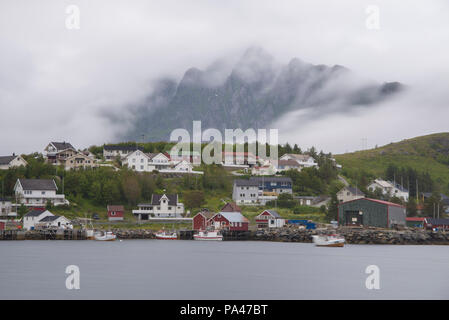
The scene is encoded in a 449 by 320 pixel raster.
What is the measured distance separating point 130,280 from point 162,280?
6.57 ft

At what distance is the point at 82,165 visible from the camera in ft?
351

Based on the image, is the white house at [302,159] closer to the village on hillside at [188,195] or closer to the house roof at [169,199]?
the village on hillside at [188,195]

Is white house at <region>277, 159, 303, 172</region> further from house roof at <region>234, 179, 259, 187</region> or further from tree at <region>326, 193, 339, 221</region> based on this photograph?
tree at <region>326, 193, 339, 221</region>

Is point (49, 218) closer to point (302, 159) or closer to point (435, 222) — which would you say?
point (435, 222)

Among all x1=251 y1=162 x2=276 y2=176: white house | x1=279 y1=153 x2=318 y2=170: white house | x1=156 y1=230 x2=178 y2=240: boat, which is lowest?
x1=156 y1=230 x2=178 y2=240: boat

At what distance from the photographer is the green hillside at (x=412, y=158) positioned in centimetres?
14988

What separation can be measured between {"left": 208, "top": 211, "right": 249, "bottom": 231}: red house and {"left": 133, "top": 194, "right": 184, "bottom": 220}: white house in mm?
10499

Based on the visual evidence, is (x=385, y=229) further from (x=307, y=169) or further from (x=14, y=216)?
(x=14, y=216)

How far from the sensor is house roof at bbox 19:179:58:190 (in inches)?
3425

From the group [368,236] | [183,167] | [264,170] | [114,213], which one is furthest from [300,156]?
[368,236]

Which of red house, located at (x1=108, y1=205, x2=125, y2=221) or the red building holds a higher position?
red house, located at (x1=108, y1=205, x2=125, y2=221)

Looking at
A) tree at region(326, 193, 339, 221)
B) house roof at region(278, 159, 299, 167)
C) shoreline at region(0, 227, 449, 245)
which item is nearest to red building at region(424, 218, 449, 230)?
shoreline at region(0, 227, 449, 245)

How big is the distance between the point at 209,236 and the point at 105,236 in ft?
42.2
